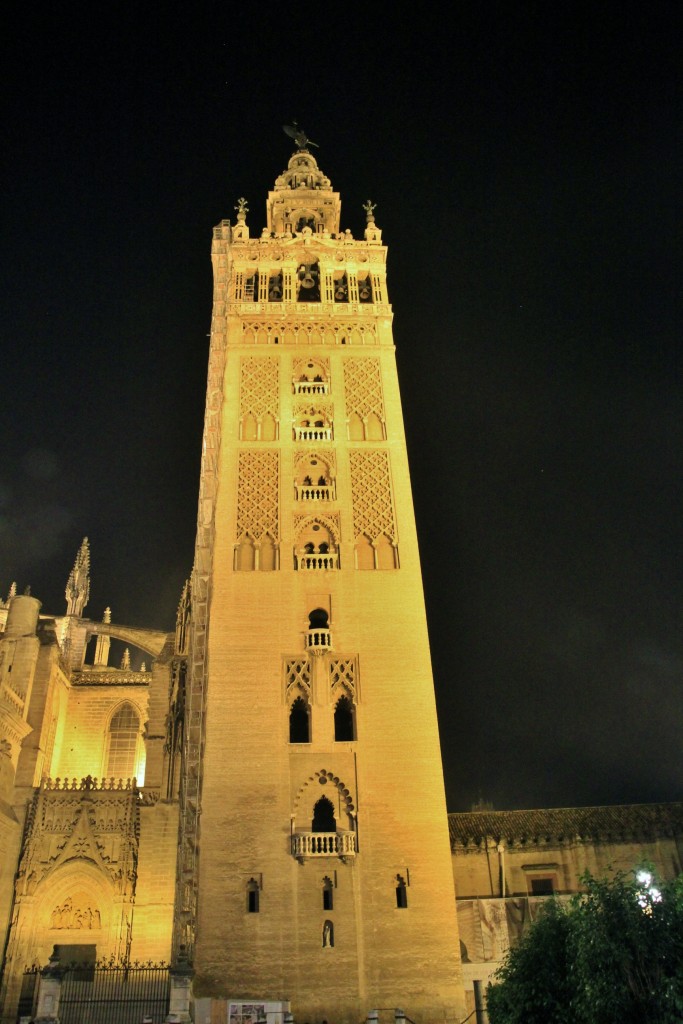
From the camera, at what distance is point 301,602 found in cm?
2238

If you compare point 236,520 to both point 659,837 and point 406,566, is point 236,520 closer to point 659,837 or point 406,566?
point 406,566

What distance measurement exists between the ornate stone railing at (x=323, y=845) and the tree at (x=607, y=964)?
5726mm

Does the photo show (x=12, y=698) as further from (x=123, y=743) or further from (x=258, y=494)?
(x=258, y=494)

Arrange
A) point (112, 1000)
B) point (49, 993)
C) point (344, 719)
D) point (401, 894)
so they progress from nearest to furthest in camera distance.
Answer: point (49, 993), point (112, 1000), point (401, 894), point (344, 719)

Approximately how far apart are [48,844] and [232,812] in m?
7.67

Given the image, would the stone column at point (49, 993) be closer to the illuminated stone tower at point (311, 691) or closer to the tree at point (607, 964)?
the illuminated stone tower at point (311, 691)

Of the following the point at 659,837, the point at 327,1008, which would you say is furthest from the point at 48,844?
the point at 659,837

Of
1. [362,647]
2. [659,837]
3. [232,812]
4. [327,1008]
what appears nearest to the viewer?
[327,1008]

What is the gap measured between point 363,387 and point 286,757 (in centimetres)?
1228

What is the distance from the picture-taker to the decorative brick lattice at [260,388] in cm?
2608

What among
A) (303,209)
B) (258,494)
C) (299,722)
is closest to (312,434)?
(258,494)

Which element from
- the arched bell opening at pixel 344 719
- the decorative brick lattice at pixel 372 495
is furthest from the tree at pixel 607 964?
the decorative brick lattice at pixel 372 495

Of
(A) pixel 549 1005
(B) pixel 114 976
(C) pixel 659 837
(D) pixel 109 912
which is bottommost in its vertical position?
(A) pixel 549 1005

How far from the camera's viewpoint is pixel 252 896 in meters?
18.6
